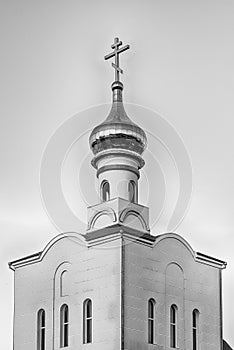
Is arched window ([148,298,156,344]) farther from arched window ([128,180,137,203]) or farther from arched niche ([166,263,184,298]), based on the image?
arched window ([128,180,137,203])

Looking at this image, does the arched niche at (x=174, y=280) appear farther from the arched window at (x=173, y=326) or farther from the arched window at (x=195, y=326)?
the arched window at (x=195, y=326)

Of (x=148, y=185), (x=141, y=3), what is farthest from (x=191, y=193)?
(x=141, y=3)

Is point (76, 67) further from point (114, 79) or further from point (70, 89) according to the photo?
point (114, 79)

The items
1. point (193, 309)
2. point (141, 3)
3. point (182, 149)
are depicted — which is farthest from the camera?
point (193, 309)

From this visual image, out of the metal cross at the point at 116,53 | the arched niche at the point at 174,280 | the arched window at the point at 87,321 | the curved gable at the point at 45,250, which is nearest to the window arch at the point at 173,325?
the arched niche at the point at 174,280

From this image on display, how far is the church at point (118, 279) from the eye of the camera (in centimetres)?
1403

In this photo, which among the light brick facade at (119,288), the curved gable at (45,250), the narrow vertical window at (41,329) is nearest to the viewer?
the light brick facade at (119,288)

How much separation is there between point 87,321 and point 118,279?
2.40 ft

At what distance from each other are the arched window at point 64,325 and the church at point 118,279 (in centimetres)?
1

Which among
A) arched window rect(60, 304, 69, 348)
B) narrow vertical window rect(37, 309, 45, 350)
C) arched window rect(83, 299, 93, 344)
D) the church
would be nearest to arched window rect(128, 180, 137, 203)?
the church

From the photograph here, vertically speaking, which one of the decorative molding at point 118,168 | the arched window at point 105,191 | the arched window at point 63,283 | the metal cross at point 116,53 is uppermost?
the metal cross at point 116,53

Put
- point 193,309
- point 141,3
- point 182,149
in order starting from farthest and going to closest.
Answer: point 193,309, point 182,149, point 141,3

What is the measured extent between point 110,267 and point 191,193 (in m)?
1.41

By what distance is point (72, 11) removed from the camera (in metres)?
12.9
